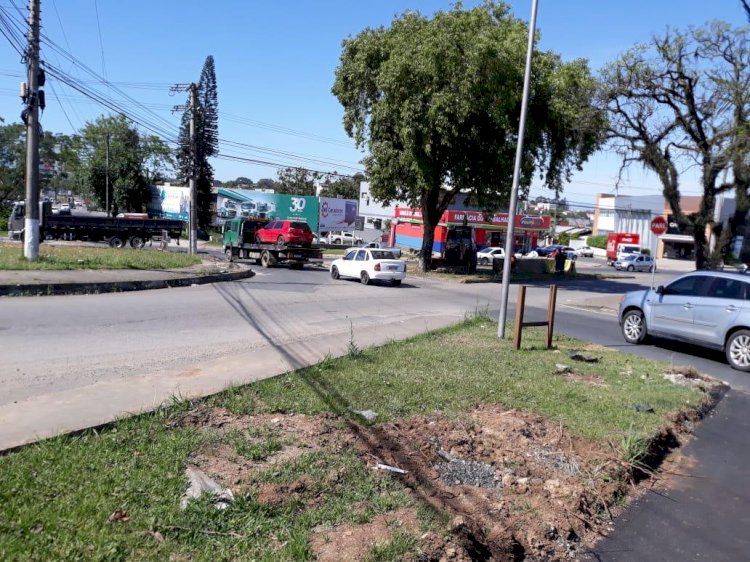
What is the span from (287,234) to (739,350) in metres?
23.0

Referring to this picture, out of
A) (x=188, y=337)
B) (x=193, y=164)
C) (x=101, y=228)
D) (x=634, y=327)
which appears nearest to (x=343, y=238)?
(x=101, y=228)

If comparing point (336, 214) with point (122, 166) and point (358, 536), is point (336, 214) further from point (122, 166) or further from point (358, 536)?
point (358, 536)

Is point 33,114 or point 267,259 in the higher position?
point 33,114

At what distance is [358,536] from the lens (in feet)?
13.0

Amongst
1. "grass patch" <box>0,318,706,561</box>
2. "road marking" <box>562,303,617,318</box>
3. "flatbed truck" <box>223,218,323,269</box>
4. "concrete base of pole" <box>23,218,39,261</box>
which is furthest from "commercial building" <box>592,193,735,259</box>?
"grass patch" <box>0,318,706,561</box>

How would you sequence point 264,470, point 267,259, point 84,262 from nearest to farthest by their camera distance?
1. point 264,470
2. point 84,262
3. point 267,259

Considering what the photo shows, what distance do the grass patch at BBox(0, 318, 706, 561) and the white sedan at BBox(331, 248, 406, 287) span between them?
1619 cm

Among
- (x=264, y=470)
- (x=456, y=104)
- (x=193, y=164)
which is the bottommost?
(x=264, y=470)

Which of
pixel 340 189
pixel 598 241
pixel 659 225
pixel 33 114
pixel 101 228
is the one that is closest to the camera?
pixel 659 225

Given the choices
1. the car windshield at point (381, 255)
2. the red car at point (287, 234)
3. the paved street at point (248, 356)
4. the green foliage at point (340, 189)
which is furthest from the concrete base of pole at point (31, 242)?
the green foliage at point (340, 189)

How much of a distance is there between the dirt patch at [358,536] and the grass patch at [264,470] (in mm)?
69

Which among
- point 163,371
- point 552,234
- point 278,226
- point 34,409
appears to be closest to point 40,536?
point 34,409

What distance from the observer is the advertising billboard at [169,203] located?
65.8 m

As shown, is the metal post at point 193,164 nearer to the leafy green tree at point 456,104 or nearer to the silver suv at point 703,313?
the leafy green tree at point 456,104
